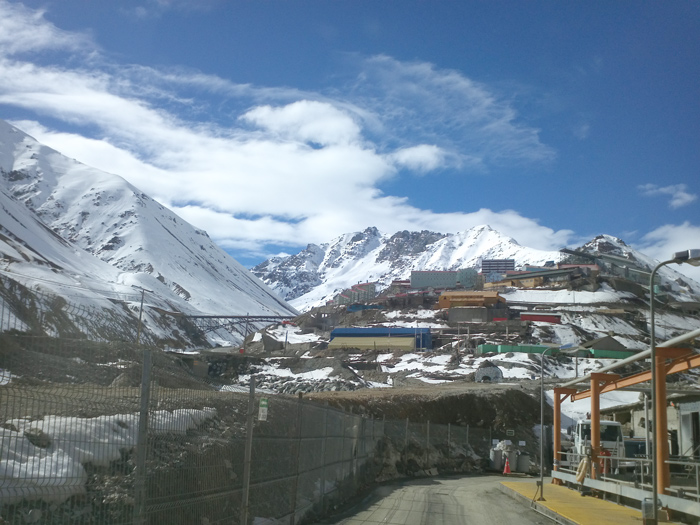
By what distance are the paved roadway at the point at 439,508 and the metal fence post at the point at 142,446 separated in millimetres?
8853

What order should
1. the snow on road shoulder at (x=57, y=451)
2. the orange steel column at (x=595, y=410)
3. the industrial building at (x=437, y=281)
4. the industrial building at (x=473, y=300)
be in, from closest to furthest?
the snow on road shoulder at (x=57, y=451), the orange steel column at (x=595, y=410), the industrial building at (x=473, y=300), the industrial building at (x=437, y=281)

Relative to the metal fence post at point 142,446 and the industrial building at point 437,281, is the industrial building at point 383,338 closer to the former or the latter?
the industrial building at point 437,281

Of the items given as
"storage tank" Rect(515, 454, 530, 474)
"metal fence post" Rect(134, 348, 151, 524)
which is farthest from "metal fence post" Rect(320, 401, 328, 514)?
"storage tank" Rect(515, 454, 530, 474)

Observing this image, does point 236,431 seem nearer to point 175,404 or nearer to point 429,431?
point 175,404

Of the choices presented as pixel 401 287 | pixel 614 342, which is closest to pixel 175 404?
pixel 614 342

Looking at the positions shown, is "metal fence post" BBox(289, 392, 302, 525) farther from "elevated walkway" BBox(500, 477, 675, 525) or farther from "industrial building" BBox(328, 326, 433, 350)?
"industrial building" BBox(328, 326, 433, 350)

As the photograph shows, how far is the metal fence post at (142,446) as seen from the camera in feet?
21.6

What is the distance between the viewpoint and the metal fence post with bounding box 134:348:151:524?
657cm

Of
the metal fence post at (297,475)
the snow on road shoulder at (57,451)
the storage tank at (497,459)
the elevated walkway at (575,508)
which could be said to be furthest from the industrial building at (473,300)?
the snow on road shoulder at (57,451)

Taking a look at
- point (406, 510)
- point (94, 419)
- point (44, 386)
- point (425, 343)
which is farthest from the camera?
point (425, 343)

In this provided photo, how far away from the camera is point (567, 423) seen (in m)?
48.8

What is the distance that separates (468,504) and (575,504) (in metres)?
3.11

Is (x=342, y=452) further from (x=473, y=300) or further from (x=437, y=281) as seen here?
(x=437, y=281)

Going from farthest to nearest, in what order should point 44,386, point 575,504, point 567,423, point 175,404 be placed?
point 567,423 → point 575,504 → point 175,404 → point 44,386
